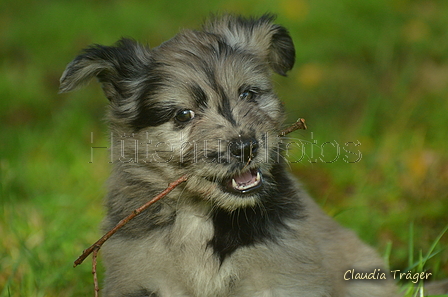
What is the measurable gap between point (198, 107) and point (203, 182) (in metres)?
0.47

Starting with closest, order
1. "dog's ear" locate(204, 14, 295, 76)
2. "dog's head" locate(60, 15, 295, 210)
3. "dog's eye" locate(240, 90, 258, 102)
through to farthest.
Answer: "dog's head" locate(60, 15, 295, 210) → "dog's eye" locate(240, 90, 258, 102) → "dog's ear" locate(204, 14, 295, 76)

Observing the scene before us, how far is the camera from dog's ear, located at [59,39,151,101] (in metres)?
3.53

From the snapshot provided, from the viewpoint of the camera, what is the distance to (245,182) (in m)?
3.31

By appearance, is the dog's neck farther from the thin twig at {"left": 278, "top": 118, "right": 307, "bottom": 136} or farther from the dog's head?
the thin twig at {"left": 278, "top": 118, "right": 307, "bottom": 136}

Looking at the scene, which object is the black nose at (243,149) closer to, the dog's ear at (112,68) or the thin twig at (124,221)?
the thin twig at (124,221)

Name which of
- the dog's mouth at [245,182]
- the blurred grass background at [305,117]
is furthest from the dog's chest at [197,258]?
the blurred grass background at [305,117]

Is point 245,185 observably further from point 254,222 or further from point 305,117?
point 305,117

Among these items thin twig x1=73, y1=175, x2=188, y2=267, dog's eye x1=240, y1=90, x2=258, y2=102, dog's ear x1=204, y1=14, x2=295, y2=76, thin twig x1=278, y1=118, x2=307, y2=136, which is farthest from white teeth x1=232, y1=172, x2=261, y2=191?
dog's ear x1=204, y1=14, x2=295, y2=76

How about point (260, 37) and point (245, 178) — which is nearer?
point (245, 178)

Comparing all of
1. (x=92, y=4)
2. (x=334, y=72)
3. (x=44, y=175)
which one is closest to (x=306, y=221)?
(x=44, y=175)

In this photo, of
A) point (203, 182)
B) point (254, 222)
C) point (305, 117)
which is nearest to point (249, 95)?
point (203, 182)

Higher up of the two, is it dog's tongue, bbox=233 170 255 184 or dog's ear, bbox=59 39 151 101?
dog's ear, bbox=59 39 151 101

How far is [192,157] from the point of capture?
336cm

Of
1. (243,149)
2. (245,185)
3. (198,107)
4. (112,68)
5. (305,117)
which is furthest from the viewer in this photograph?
(305,117)
